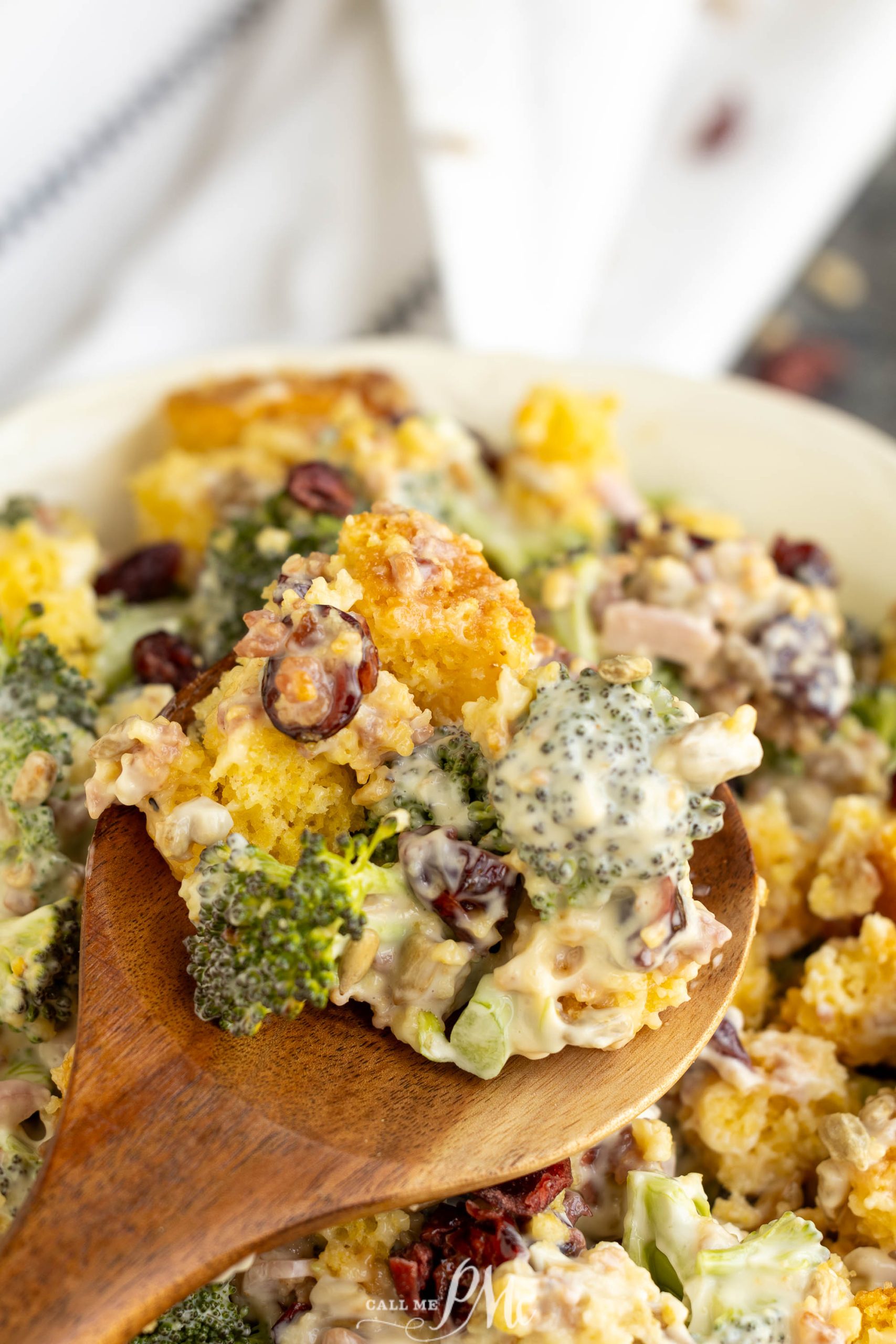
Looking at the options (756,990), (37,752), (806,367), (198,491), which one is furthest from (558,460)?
(806,367)

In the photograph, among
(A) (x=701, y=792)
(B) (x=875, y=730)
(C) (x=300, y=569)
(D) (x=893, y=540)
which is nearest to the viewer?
(A) (x=701, y=792)

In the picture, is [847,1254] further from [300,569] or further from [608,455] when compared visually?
[608,455]

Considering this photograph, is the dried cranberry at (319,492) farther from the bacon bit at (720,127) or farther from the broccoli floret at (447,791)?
the bacon bit at (720,127)

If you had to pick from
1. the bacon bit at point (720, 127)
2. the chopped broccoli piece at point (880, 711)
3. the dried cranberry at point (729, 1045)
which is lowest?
the chopped broccoli piece at point (880, 711)

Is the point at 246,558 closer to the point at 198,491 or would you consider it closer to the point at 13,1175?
the point at 198,491

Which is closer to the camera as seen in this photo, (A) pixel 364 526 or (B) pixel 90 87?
(A) pixel 364 526

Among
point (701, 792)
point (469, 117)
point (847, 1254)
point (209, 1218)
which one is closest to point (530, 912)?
point (701, 792)

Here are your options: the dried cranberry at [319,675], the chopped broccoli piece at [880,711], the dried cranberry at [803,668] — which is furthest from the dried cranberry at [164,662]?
the chopped broccoli piece at [880,711]
